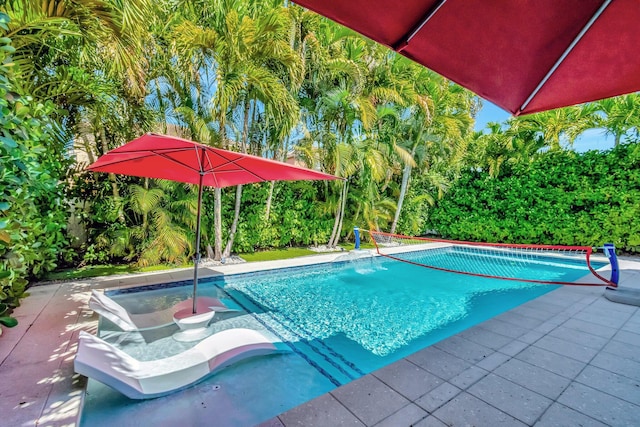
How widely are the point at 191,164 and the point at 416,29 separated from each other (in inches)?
169

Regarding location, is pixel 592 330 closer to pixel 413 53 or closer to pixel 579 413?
pixel 579 413

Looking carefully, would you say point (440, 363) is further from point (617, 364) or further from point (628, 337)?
point (628, 337)

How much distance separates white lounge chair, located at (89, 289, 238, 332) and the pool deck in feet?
1.42

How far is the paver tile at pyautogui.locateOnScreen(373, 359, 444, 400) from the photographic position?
2.78 metres

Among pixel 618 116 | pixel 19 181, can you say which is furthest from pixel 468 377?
pixel 618 116

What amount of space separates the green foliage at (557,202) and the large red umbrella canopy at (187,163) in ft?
37.6

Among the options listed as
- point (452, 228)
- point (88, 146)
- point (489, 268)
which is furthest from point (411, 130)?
point (88, 146)

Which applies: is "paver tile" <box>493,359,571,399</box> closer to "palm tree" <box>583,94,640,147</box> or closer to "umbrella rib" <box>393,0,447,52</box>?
"umbrella rib" <box>393,0,447,52</box>

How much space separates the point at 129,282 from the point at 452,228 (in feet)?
44.0

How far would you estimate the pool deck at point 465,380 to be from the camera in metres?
2.46

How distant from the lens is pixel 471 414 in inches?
98.0

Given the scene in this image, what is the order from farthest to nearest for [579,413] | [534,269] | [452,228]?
[452,228], [534,269], [579,413]

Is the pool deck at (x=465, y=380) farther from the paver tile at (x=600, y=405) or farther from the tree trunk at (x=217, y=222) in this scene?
the tree trunk at (x=217, y=222)

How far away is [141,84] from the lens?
687cm
